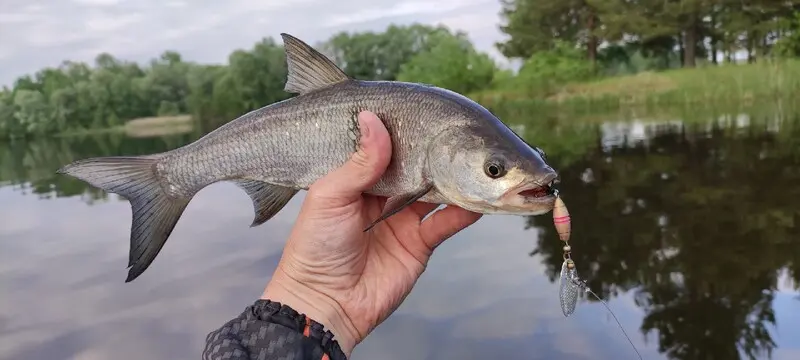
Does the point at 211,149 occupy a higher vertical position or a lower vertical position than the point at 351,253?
higher

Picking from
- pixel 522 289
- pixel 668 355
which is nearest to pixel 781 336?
pixel 668 355

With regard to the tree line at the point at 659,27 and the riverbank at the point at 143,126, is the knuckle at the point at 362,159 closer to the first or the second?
the tree line at the point at 659,27

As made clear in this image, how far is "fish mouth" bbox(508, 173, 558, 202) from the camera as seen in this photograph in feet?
9.11

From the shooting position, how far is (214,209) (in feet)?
57.7

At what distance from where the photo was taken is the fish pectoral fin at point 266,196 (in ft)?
11.2

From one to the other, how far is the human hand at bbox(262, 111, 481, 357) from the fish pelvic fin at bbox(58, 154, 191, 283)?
617 mm

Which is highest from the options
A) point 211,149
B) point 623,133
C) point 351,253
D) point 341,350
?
point 211,149

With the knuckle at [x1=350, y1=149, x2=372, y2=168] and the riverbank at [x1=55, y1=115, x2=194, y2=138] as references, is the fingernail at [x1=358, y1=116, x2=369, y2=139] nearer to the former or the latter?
the knuckle at [x1=350, y1=149, x2=372, y2=168]

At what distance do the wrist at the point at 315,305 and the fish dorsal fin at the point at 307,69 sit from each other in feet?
3.30

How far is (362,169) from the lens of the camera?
3.04 m

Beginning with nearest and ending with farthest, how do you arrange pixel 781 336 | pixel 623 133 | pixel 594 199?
pixel 781 336, pixel 594 199, pixel 623 133

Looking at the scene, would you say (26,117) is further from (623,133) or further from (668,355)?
(668,355)

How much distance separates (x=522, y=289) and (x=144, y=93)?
68.1 m

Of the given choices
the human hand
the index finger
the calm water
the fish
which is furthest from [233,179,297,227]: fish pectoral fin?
the calm water
